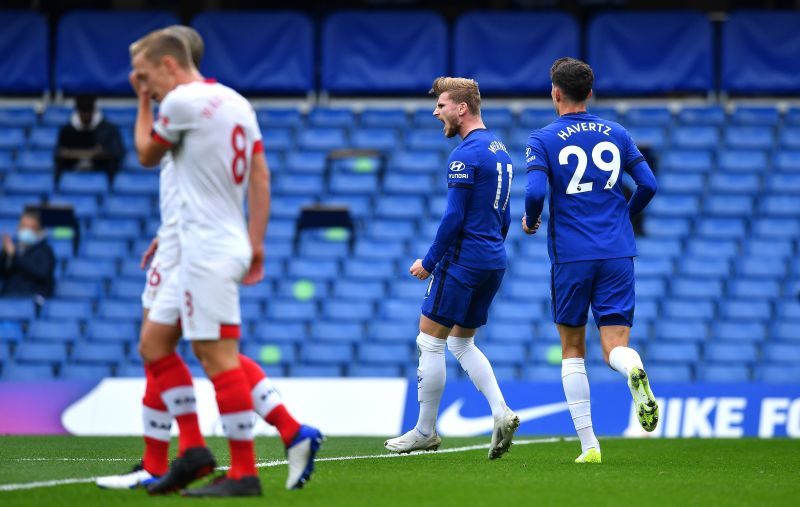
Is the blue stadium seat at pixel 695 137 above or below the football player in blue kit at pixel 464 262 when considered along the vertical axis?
above

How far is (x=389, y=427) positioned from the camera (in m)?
12.0

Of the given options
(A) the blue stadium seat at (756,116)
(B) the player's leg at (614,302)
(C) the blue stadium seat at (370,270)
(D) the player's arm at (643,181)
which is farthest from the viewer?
(A) the blue stadium seat at (756,116)

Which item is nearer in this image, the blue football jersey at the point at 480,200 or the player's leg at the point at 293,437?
the player's leg at the point at 293,437

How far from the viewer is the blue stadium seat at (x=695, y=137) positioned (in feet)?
55.1

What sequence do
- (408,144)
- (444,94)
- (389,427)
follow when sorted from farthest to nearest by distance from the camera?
1. (408,144)
2. (389,427)
3. (444,94)

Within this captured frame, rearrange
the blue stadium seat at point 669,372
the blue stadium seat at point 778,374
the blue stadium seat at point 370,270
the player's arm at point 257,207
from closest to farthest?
1. the player's arm at point 257,207
2. the blue stadium seat at point 778,374
3. the blue stadium seat at point 669,372
4. the blue stadium seat at point 370,270

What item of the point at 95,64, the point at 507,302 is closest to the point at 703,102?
the point at 507,302

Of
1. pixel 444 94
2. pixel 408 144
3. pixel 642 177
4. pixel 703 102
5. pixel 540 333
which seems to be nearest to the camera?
pixel 642 177

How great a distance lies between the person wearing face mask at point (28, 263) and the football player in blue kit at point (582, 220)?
28.2 feet

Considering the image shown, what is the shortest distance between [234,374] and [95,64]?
45.0 feet

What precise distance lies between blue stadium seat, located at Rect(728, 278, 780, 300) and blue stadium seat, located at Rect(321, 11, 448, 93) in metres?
5.07

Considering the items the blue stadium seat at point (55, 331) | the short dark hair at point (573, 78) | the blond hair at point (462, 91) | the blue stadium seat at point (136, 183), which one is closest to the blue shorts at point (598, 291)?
the short dark hair at point (573, 78)

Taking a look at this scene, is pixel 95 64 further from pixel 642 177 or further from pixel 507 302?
pixel 642 177

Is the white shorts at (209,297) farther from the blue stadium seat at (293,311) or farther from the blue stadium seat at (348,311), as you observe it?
the blue stadium seat at (293,311)
